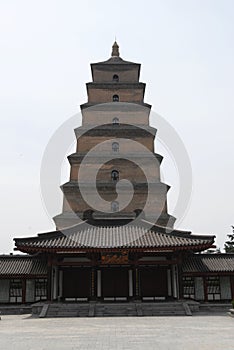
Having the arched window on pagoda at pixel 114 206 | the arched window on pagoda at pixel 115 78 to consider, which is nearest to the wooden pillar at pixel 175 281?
the arched window on pagoda at pixel 114 206

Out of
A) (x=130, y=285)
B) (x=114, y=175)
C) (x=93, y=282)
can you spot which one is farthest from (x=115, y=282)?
(x=114, y=175)

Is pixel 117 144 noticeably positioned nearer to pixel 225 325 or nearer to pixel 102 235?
pixel 102 235

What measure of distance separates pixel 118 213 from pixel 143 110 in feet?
28.7

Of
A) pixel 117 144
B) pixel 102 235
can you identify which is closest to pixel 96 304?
pixel 102 235

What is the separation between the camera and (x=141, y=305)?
21.8m

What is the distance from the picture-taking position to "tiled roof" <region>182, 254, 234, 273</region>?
83.2 ft

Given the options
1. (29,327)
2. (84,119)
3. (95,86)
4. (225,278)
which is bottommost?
(29,327)

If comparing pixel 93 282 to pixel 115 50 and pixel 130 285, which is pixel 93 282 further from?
pixel 115 50

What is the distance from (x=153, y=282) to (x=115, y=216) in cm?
561

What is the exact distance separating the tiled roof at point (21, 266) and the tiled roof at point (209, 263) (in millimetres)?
8903

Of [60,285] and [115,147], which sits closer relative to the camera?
[60,285]

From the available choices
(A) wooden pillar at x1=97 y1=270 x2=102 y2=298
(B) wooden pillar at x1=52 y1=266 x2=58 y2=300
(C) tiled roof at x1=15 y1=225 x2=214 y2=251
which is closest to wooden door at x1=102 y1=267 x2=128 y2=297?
(A) wooden pillar at x1=97 y1=270 x2=102 y2=298

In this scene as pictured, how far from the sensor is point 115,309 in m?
21.4

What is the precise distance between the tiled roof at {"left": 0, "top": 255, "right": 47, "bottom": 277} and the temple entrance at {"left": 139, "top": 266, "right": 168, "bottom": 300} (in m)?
5.99
